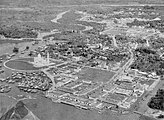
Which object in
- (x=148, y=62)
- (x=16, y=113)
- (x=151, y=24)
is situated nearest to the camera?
(x=16, y=113)

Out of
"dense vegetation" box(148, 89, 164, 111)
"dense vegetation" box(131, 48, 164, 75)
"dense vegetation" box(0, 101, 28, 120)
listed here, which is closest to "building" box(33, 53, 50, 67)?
"dense vegetation" box(131, 48, 164, 75)

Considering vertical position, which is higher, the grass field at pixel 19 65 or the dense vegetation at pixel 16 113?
the dense vegetation at pixel 16 113

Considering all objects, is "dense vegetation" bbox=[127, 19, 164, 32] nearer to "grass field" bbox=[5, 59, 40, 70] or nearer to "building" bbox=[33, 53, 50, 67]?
"building" bbox=[33, 53, 50, 67]

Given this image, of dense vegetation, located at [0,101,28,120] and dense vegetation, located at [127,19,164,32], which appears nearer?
dense vegetation, located at [0,101,28,120]

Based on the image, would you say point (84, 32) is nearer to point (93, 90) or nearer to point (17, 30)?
point (17, 30)

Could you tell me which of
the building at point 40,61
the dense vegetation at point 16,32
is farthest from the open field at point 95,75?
the dense vegetation at point 16,32

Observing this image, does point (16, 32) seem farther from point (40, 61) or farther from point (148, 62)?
point (148, 62)

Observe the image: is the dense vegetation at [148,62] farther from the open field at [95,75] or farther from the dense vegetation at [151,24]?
the dense vegetation at [151,24]

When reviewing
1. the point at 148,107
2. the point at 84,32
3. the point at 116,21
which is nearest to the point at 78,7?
the point at 116,21

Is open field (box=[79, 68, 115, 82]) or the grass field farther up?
the grass field

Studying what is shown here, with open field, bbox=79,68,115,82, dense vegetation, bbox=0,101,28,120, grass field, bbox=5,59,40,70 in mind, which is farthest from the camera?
grass field, bbox=5,59,40,70

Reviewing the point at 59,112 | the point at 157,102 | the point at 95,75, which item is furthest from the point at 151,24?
the point at 59,112
